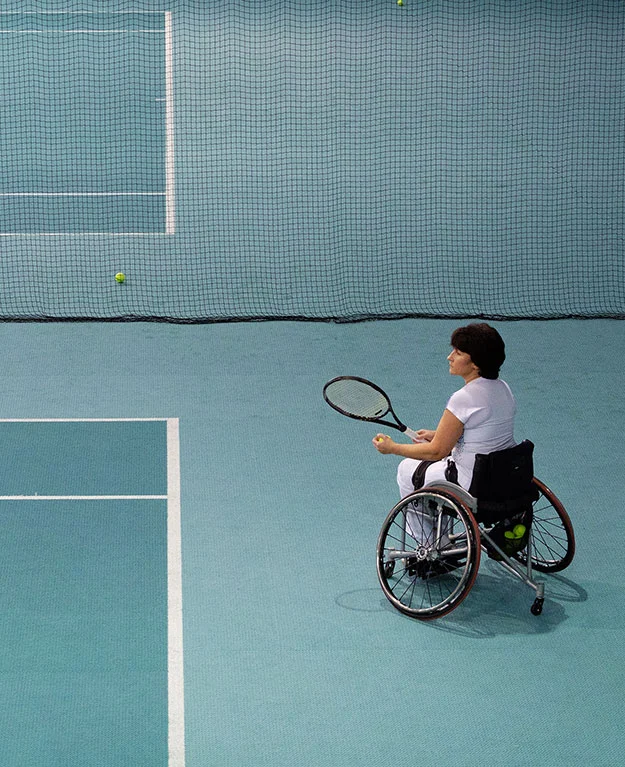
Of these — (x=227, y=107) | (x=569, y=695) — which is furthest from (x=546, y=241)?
(x=569, y=695)

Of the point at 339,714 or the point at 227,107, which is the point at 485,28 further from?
the point at 339,714

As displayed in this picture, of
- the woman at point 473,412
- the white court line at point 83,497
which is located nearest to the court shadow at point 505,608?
the woman at point 473,412

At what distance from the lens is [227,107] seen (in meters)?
13.2

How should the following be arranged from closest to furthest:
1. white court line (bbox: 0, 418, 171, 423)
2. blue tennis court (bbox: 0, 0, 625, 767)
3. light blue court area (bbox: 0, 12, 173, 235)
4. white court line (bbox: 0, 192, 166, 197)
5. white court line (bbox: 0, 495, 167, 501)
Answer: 1. blue tennis court (bbox: 0, 0, 625, 767)
2. white court line (bbox: 0, 495, 167, 501)
3. white court line (bbox: 0, 418, 171, 423)
4. light blue court area (bbox: 0, 12, 173, 235)
5. white court line (bbox: 0, 192, 166, 197)

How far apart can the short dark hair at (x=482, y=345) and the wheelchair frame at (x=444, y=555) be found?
2.02 ft

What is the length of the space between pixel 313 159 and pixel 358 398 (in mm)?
7156

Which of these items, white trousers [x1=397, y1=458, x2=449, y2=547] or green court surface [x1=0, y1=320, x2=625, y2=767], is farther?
white trousers [x1=397, y1=458, x2=449, y2=547]

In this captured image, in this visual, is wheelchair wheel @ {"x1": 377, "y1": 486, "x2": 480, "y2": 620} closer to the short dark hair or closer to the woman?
the woman

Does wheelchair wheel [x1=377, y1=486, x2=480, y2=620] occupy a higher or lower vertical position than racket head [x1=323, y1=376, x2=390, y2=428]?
lower

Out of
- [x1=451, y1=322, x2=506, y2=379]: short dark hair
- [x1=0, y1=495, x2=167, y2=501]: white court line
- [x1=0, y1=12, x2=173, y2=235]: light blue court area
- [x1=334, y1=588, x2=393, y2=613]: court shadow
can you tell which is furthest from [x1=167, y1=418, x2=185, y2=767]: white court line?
[x1=0, y1=12, x2=173, y2=235]: light blue court area

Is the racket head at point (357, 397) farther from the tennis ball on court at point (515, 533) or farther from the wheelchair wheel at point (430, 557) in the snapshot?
the tennis ball on court at point (515, 533)

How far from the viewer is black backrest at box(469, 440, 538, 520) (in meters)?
5.33

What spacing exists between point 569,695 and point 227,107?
9.65 metres

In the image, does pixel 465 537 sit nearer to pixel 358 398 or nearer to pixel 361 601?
pixel 361 601
